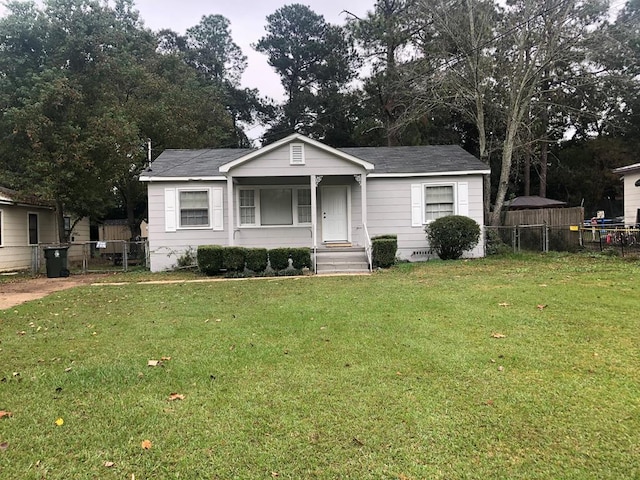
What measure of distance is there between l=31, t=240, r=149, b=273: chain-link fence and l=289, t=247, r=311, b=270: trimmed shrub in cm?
543

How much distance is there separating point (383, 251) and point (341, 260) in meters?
1.22

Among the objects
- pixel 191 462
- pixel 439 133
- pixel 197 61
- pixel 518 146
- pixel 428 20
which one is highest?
pixel 197 61

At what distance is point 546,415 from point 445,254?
1064cm

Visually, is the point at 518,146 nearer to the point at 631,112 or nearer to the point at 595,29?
the point at 595,29

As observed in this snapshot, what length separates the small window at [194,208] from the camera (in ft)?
44.9

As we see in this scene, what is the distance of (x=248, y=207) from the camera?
1395 centimetres

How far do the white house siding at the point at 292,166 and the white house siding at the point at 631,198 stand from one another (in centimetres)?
1035

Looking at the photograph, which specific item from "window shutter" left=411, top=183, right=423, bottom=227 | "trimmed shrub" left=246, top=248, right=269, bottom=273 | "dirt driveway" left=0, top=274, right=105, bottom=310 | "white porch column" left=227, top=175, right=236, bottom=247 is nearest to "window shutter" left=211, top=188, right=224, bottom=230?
"white porch column" left=227, top=175, right=236, bottom=247

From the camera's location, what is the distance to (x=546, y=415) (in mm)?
3033

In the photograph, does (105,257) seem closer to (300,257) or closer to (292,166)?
(292,166)

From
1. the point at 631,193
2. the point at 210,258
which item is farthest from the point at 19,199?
the point at 631,193

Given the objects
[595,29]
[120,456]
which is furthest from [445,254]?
[120,456]

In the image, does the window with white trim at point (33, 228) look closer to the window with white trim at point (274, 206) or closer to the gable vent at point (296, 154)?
the window with white trim at point (274, 206)

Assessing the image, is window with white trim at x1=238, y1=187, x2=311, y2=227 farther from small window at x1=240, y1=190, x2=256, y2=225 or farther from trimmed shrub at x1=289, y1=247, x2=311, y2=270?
trimmed shrub at x1=289, y1=247, x2=311, y2=270
